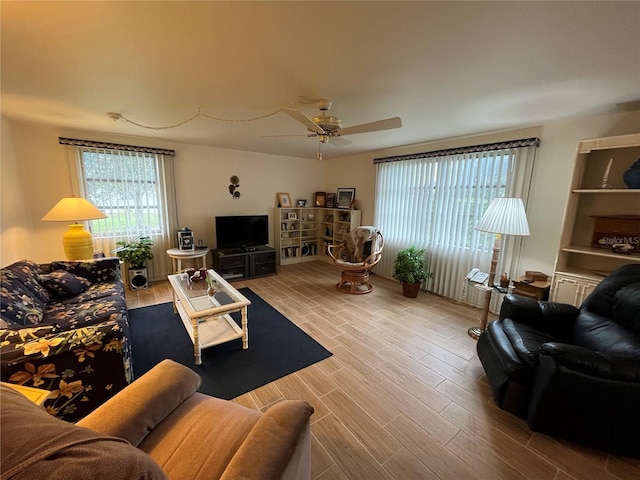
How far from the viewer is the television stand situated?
434cm

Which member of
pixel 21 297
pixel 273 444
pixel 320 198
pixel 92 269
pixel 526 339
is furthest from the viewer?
pixel 320 198

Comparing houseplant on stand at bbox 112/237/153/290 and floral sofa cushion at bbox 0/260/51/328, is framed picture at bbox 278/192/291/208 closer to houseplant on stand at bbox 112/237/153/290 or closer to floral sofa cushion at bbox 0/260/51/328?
houseplant on stand at bbox 112/237/153/290

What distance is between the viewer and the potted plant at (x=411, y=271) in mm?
3719

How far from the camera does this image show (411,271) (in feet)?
12.2

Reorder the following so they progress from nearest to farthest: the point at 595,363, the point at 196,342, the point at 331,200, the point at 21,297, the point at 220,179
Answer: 1. the point at 595,363
2. the point at 21,297
3. the point at 196,342
4. the point at 220,179
5. the point at 331,200

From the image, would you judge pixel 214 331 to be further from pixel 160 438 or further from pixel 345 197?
Result: pixel 345 197

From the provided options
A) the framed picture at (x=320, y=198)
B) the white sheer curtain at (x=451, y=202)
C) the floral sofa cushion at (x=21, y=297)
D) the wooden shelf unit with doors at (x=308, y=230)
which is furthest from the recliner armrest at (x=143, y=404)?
the framed picture at (x=320, y=198)

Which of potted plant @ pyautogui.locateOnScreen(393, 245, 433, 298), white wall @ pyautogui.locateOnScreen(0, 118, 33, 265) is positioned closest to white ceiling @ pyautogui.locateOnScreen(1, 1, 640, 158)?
white wall @ pyautogui.locateOnScreen(0, 118, 33, 265)

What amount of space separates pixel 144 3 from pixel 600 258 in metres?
4.00

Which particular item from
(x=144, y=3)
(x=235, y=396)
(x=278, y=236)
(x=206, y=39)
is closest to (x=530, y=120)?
(x=206, y=39)

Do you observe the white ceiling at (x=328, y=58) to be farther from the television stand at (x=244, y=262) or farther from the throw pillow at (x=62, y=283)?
the television stand at (x=244, y=262)

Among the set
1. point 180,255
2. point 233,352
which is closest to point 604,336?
point 233,352

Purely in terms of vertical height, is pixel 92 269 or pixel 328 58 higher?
pixel 328 58

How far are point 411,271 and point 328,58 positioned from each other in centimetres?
296
